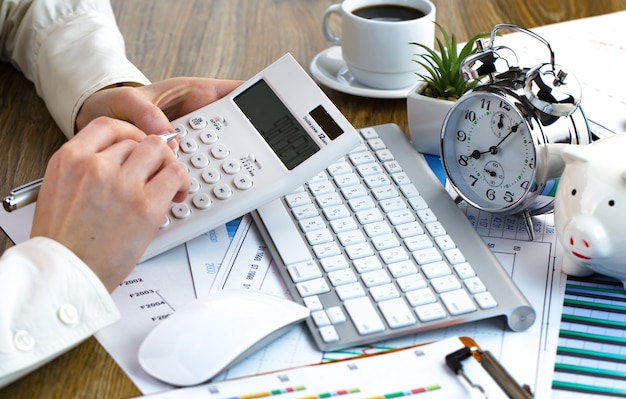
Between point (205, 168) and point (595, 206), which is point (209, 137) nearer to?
point (205, 168)

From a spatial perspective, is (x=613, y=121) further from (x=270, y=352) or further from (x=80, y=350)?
(x=80, y=350)

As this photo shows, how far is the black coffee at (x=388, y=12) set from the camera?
117cm

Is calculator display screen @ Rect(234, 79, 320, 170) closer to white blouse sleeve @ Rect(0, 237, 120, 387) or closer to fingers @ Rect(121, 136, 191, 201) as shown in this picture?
fingers @ Rect(121, 136, 191, 201)

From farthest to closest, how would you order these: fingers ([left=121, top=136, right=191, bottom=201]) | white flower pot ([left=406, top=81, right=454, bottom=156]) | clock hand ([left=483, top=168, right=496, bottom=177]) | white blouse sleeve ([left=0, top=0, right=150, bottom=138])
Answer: white blouse sleeve ([left=0, top=0, right=150, bottom=138]), white flower pot ([left=406, top=81, right=454, bottom=156]), clock hand ([left=483, top=168, right=496, bottom=177]), fingers ([left=121, top=136, right=191, bottom=201])

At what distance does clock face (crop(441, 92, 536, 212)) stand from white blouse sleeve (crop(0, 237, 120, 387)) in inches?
16.3

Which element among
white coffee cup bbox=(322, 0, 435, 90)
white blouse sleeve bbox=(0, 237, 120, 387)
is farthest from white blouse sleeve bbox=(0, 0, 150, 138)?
white blouse sleeve bbox=(0, 237, 120, 387)

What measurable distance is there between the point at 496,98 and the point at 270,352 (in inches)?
14.1

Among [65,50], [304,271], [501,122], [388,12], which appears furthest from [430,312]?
[65,50]

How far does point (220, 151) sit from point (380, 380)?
1.13 feet

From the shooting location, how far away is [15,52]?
1255 millimetres

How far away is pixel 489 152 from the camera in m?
0.88

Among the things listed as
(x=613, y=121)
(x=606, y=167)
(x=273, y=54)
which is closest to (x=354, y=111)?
(x=273, y=54)

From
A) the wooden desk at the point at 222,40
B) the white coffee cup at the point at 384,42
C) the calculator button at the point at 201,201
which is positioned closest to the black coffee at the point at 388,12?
the white coffee cup at the point at 384,42

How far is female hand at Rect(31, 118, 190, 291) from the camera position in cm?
75
